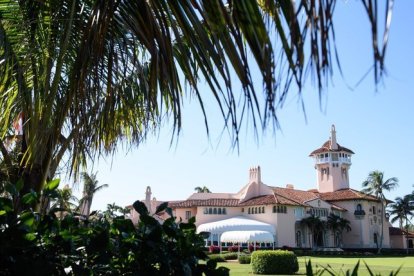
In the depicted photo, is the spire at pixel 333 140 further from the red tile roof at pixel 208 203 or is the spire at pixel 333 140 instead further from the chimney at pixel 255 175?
the red tile roof at pixel 208 203

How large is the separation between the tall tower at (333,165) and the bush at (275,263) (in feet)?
157

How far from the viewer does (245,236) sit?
48.5 metres

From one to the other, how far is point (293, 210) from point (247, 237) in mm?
11135

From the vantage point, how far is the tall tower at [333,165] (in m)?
69.2

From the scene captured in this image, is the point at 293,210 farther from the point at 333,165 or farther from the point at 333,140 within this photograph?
the point at 333,140

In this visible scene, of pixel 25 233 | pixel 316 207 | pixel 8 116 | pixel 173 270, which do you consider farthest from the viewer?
pixel 316 207

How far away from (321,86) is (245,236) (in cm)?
4834

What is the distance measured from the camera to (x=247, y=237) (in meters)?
48.2

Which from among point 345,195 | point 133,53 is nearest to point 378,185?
point 345,195

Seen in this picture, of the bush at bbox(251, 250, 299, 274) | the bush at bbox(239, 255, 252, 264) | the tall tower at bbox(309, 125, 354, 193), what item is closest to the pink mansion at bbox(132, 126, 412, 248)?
the tall tower at bbox(309, 125, 354, 193)

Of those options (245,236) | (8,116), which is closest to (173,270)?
(8,116)

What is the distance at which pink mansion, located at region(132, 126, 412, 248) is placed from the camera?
178 ft

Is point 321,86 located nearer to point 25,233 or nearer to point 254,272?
point 25,233

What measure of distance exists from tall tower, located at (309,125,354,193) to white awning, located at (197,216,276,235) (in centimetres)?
1848
